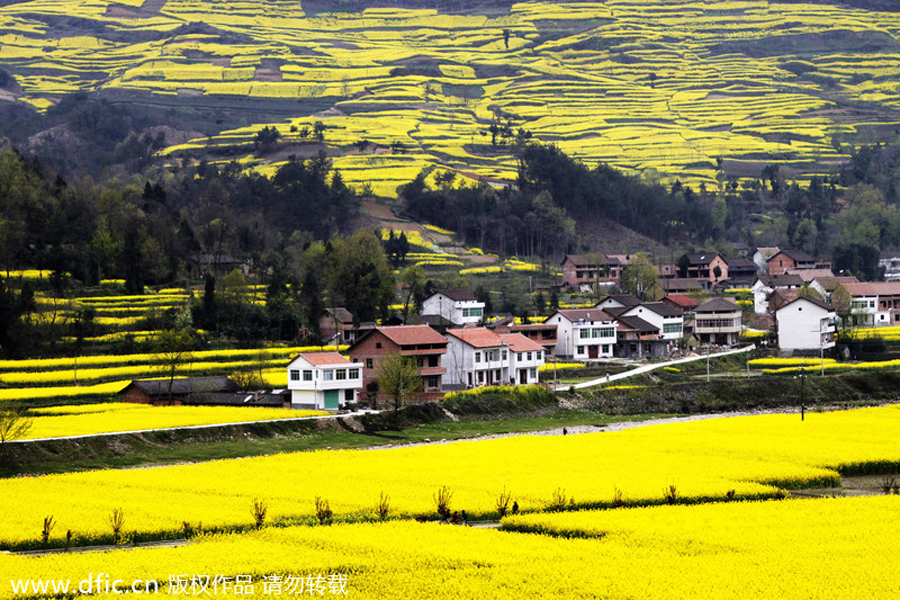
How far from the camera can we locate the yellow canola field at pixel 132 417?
4709cm

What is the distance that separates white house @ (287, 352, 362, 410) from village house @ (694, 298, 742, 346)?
38.8 m

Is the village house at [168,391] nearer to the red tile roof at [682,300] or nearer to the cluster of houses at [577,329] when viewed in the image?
the cluster of houses at [577,329]

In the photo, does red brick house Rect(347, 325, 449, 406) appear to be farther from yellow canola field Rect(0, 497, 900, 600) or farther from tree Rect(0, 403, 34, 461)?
yellow canola field Rect(0, 497, 900, 600)

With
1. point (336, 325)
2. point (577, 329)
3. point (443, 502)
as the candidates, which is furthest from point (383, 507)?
point (577, 329)

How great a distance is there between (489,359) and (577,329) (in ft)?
48.8

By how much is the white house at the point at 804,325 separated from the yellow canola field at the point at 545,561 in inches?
2107

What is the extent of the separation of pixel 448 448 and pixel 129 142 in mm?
139981

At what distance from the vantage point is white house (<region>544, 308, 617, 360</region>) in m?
81.6

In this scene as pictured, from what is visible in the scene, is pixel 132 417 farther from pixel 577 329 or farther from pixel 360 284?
pixel 577 329

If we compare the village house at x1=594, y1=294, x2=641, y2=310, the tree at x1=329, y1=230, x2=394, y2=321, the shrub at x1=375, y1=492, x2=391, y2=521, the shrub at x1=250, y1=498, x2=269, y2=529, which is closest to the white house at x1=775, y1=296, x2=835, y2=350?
the village house at x1=594, y1=294, x2=641, y2=310

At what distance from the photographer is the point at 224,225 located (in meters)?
92.8

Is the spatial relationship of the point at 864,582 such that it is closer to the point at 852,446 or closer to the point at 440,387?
the point at 852,446

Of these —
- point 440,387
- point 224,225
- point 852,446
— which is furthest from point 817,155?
point 852,446

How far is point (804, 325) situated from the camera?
273ft
